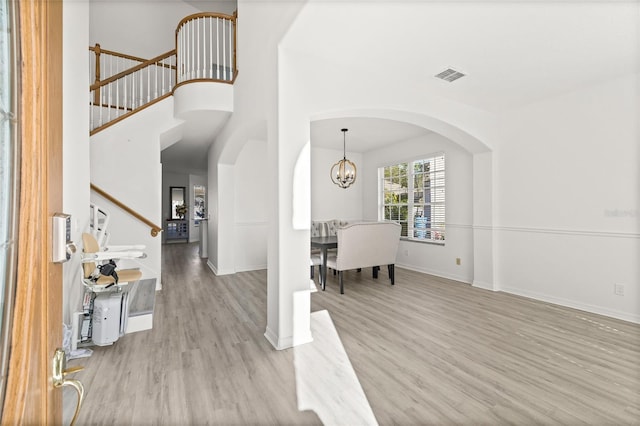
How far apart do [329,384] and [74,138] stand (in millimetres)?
2814

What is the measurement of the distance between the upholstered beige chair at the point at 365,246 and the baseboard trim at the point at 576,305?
5.59ft

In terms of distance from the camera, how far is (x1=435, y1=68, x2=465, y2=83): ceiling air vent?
10.3 feet

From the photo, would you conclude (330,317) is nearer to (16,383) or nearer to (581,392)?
(581,392)

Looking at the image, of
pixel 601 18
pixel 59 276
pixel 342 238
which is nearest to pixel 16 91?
pixel 59 276

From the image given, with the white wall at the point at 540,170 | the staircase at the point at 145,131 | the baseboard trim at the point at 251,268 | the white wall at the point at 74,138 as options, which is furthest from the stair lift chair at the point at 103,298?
the baseboard trim at the point at 251,268

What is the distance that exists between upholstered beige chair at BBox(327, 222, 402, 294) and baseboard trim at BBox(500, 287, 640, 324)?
67.1 inches

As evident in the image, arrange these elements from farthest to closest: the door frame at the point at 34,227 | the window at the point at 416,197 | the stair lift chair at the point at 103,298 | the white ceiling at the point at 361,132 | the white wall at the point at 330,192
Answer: the white wall at the point at 330,192
the window at the point at 416,197
the white ceiling at the point at 361,132
the stair lift chair at the point at 103,298
the door frame at the point at 34,227

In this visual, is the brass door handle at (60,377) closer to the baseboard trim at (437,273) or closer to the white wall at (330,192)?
the baseboard trim at (437,273)

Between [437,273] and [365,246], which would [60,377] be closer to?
[365,246]

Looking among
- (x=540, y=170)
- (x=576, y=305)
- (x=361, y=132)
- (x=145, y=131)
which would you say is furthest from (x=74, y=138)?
(x=576, y=305)

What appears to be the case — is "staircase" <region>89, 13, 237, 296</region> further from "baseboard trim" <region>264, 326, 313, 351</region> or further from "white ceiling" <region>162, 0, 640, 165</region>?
"baseboard trim" <region>264, 326, 313, 351</region>

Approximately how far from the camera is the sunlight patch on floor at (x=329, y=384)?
5.69 feet

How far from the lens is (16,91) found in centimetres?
48

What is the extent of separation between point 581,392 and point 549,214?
256 centimetres
